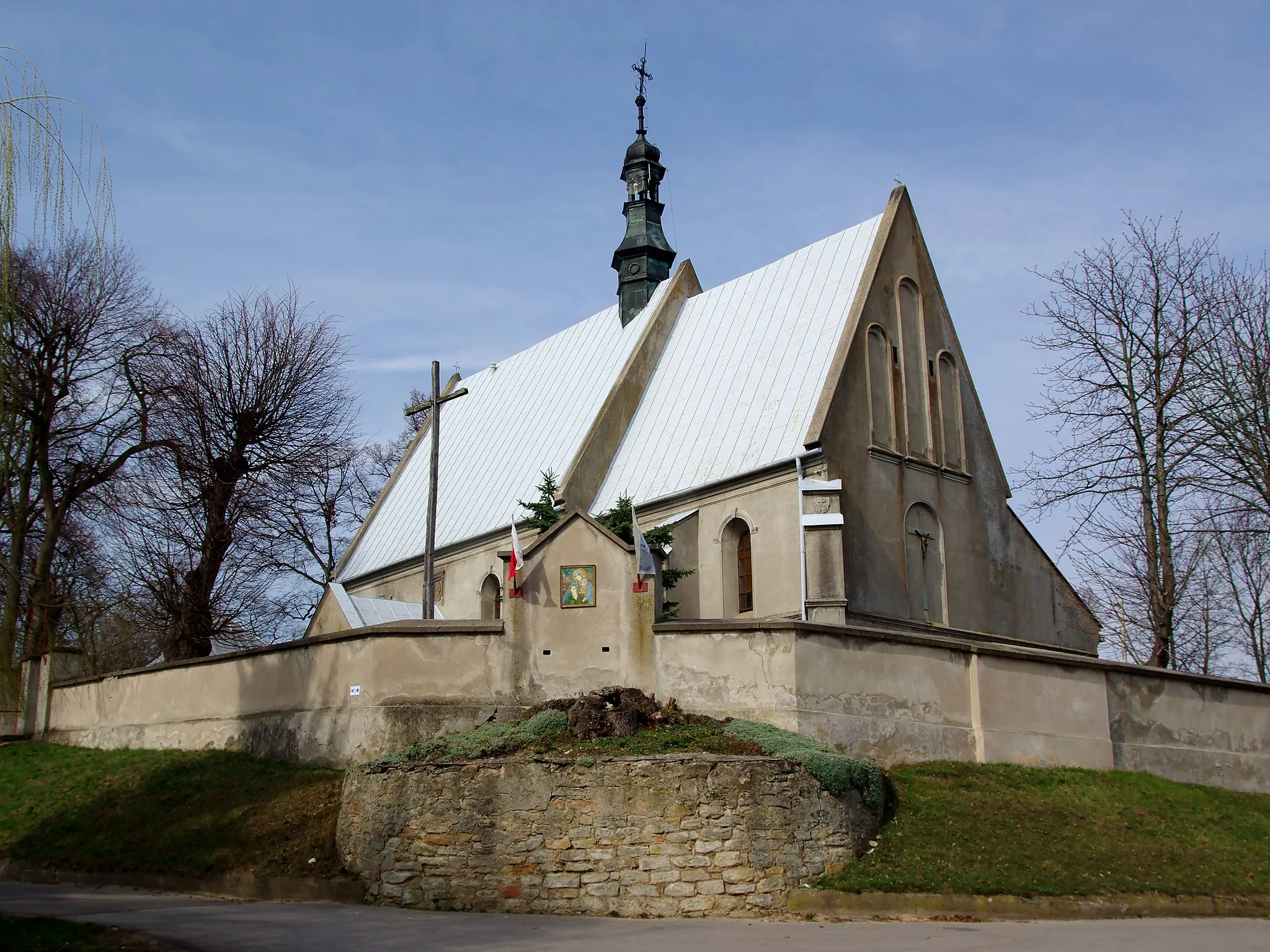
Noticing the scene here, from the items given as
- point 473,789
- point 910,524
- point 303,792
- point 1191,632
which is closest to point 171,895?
point 303,792

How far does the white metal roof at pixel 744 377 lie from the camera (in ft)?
85.7

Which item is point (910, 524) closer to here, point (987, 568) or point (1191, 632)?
point (987, 568)

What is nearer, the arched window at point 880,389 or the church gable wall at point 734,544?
the church gable wall at point 734,544

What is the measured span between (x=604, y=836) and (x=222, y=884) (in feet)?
16.7

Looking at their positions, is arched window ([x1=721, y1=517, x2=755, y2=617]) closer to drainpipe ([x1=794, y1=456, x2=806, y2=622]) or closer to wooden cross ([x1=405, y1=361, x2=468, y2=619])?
drainpipe ([x1=794, y1=456, x2=806, y2=622])

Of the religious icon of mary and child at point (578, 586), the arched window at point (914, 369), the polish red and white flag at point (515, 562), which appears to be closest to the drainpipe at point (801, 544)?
the arched window at point (914, 369)

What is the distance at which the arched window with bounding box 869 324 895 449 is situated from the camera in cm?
2600

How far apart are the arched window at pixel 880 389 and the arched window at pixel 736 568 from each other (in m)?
3.17

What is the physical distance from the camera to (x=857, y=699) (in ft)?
61.4

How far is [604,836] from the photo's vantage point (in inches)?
607

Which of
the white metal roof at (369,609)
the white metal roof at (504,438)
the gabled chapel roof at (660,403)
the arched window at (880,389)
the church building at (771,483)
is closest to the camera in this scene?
the church building at (771,483)

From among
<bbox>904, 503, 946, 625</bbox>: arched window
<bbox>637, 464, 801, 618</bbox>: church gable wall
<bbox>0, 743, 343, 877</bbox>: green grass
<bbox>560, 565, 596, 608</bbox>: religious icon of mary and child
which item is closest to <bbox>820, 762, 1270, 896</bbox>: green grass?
<bbox>560, 565, 596, 608</bbox>: religious icon of mary and child

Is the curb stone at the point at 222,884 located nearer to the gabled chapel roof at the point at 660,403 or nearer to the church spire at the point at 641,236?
the gabled chapel roof at the point at 660,403

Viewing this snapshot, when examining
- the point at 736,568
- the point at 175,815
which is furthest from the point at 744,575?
the point at 175,815
